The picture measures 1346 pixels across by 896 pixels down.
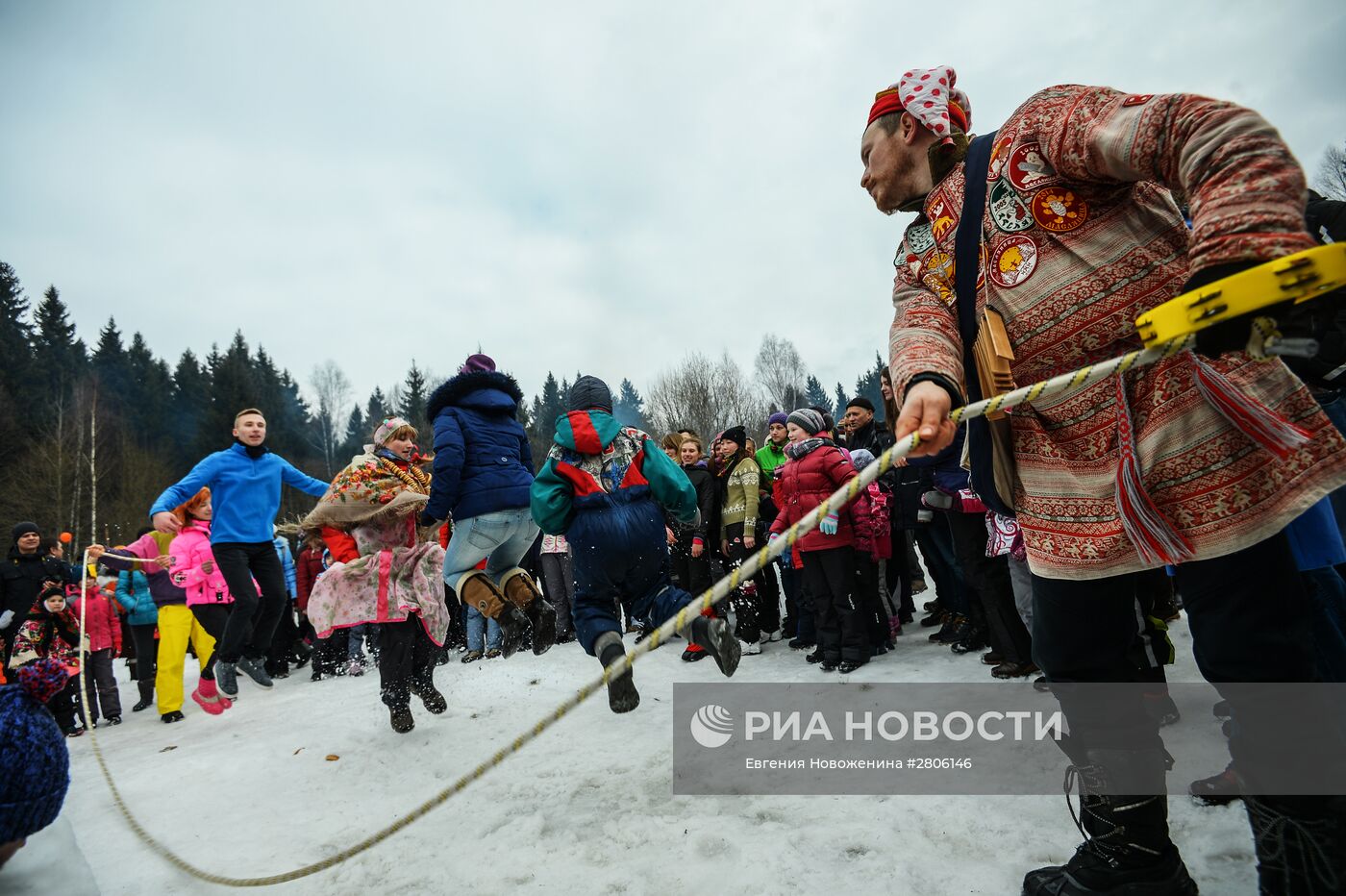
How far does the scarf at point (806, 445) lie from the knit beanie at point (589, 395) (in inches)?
81.7

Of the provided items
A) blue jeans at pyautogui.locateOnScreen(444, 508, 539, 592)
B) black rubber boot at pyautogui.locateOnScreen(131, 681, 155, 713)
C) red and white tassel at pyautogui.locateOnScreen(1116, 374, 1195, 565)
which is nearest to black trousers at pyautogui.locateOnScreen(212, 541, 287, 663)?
black rubber boot at pyautogui.locateOnScreen(131, 681, 155, 713)

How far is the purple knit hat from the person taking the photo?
15.4 ft

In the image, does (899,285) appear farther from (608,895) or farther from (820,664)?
(820,664)

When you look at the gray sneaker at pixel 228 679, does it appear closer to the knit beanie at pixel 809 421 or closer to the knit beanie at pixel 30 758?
the knit beanie at pixel 30 758

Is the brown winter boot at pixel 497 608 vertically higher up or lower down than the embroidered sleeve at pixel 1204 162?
lower down

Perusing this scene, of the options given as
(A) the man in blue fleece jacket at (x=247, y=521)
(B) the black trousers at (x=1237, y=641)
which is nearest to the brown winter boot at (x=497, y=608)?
(A) the man in blue fleece jacket at (x=247, y=521)

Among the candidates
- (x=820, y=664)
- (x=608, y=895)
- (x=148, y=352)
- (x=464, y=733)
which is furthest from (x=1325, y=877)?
(x=148, y=352)

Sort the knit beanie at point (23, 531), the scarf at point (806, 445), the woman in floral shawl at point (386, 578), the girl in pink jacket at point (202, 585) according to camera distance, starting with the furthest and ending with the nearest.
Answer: the knit beanie at point (23, 531) < the girl in pink jacket at point (202, 585) < the scarf at point (806, 445) < the woman in floral shawl at point (386, 578)

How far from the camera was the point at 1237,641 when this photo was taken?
141 cm

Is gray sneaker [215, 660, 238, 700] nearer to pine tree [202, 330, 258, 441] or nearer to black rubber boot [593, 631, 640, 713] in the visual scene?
black rubber boot [593, 631, 640, 713]

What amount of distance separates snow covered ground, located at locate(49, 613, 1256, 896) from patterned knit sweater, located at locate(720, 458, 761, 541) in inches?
65.2

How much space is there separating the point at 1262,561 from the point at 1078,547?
0.34m

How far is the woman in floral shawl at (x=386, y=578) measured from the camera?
182 inches

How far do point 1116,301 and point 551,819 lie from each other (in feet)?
9.44
